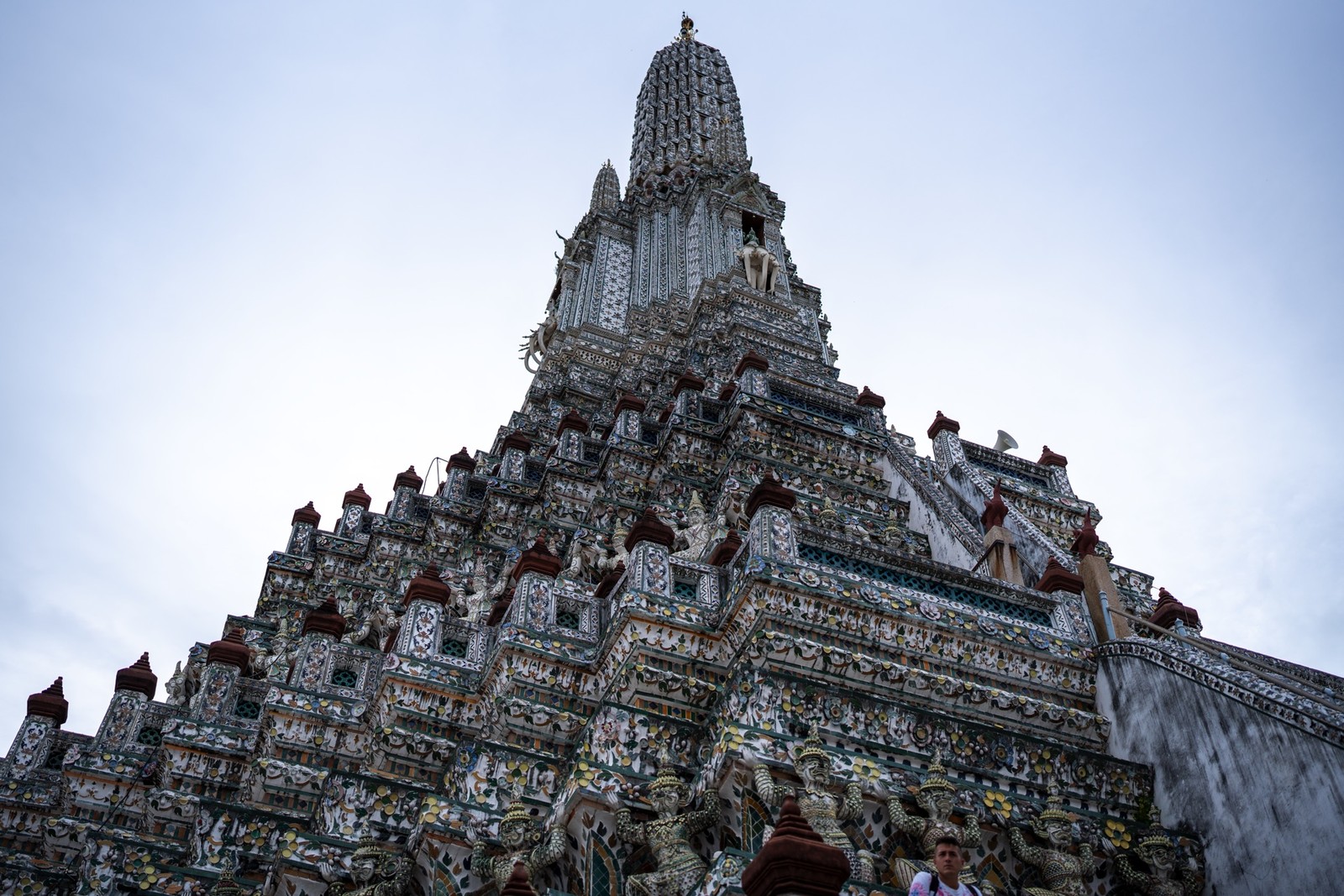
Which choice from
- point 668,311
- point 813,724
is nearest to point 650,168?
point 668,311

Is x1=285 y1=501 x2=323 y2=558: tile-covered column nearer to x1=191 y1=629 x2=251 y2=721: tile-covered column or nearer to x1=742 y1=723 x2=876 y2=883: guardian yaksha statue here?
x1=191 y1=629 x2=251 y2=721: tile-covered column

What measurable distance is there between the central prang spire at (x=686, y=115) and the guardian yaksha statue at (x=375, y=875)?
26.1 m

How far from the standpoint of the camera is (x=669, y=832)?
23.3ft

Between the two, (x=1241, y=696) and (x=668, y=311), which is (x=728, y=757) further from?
(x=668, y=311)

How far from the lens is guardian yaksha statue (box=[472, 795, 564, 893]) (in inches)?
299

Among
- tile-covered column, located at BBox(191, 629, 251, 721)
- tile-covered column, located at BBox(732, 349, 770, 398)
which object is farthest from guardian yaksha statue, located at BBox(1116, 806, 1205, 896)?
tile-covered column, located at BBox(732, 349, 770, 398)

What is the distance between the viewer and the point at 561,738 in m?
10.1

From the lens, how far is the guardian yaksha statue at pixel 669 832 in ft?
22.4

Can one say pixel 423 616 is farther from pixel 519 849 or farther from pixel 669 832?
pixel 669 832

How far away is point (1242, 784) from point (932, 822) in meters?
2.07

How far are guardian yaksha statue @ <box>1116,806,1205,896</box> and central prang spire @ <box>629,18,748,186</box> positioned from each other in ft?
87.1

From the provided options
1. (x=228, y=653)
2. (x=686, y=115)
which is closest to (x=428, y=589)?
(x=228, y=653)

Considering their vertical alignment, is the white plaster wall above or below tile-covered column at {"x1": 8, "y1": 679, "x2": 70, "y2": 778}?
below

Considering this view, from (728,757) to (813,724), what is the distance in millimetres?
662
